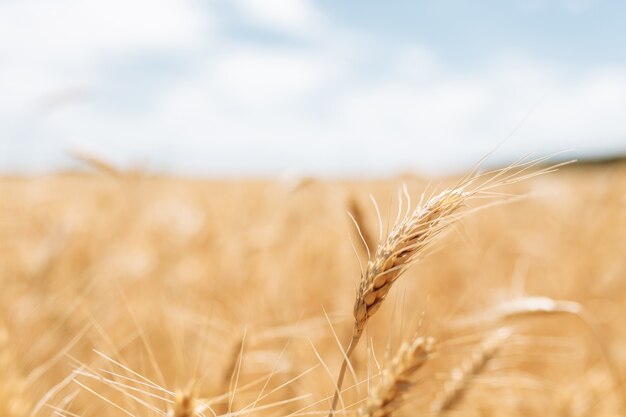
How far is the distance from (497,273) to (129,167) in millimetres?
1923

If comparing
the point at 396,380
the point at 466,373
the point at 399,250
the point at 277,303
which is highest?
the point at 399,250

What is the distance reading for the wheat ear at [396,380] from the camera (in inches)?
22.9

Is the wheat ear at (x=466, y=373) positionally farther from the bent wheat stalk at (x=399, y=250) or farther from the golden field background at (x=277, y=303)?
the bent wheat stalk at (x=399, y=250)

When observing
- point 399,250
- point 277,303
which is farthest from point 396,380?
point 277,303

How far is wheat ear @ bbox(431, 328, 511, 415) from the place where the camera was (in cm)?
97

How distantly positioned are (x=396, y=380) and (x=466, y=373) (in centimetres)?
46

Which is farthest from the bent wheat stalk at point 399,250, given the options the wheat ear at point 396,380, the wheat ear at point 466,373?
Result: the wheat ear at point 466,373

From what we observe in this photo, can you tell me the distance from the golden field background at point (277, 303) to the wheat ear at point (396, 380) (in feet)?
0.05

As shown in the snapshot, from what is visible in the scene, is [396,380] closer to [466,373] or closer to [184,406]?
[184,406]

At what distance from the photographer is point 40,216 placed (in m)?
2.86

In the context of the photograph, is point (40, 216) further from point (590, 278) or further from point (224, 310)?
point (590, 278)

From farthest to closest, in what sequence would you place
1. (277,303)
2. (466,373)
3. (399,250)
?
(277,303) < (466,373) < (399,250)

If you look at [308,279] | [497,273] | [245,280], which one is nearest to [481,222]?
[497,273]

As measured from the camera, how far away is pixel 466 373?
39.4 inches
